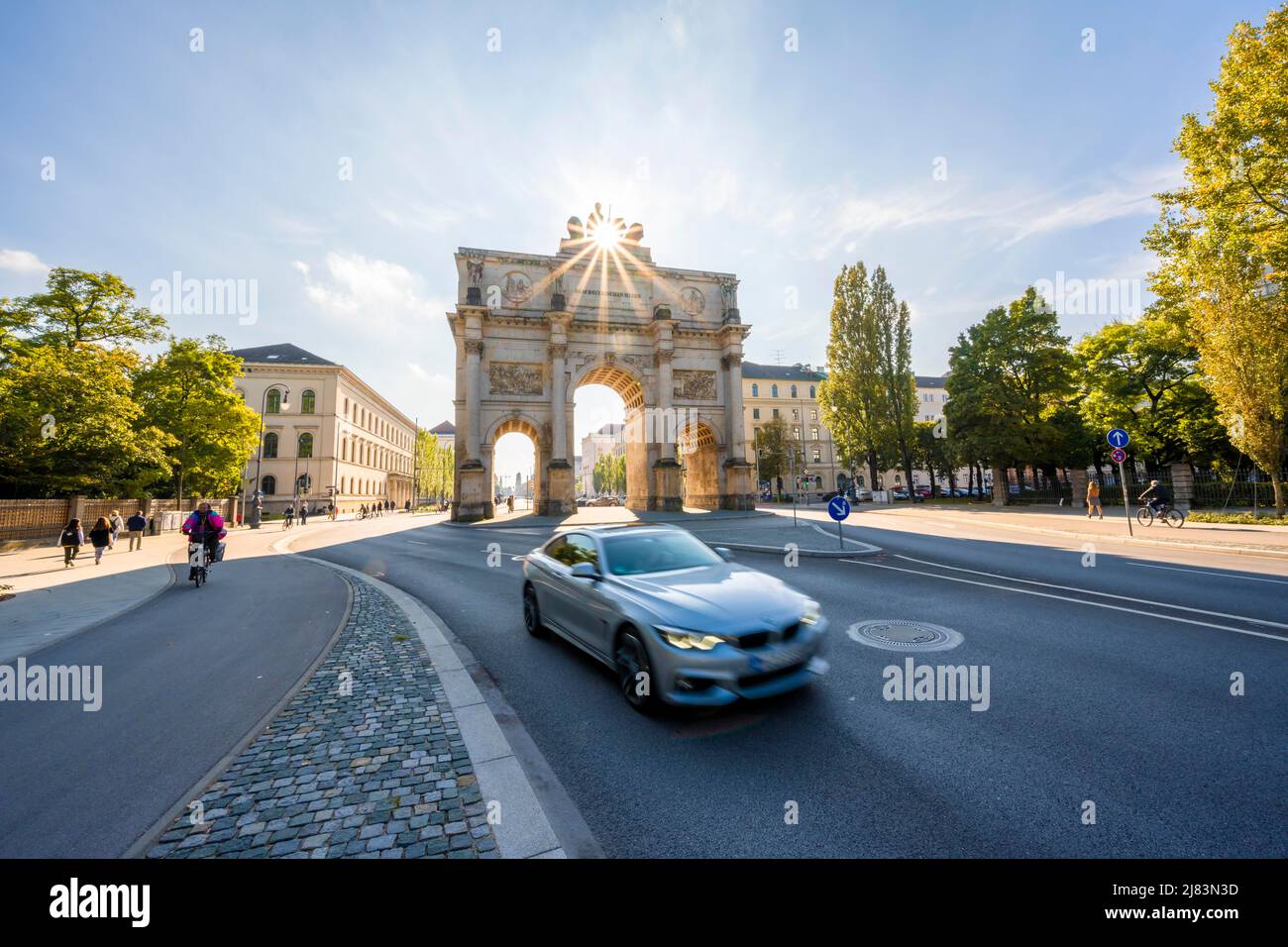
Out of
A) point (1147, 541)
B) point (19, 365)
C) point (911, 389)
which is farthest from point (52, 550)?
point (911, 389)

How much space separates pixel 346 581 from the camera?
1084 cm

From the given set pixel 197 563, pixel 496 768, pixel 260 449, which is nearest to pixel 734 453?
pixel 197 563

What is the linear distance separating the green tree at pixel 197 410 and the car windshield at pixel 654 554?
124ft

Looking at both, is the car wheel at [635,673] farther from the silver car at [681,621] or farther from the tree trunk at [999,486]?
the tree trunk at [999,486]

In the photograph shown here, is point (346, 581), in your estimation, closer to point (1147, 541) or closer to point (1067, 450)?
point (1147, 541)

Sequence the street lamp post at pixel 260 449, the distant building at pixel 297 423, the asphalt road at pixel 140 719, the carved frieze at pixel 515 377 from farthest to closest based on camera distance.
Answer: the distant building at pixel 297 423, the street lamp post at pixel 260 449, the carved frieze at pixel 515 377, the asphalt road at pixel 140 719

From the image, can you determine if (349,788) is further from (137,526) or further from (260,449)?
(260,449)

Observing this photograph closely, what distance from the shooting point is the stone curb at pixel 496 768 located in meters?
2.32

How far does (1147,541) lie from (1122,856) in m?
17.4

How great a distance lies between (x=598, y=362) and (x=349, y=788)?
118ft

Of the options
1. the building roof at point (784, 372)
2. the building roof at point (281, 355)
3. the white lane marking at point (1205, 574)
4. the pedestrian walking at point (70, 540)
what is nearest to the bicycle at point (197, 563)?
the pedestrian walking at point (70, 540)

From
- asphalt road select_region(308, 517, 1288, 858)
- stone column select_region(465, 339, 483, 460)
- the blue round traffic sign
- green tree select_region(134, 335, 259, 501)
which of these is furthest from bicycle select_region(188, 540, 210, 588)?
green tree select_region(134, 335, 259, 501)

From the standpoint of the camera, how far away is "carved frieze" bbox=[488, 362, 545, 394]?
35.4m
